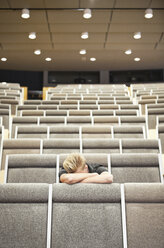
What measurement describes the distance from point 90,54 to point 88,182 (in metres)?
2.16

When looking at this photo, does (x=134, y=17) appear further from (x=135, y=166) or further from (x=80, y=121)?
(x=135, y=166)

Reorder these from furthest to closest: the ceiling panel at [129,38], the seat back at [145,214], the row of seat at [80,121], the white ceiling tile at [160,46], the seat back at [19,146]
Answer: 1. the white ceiling tile at [160,46]
2. the ceiling panel at [129,38]
3. the row of seat at [80,121]
4. the seat back at [19,146]
5. the seat back at [145,214]

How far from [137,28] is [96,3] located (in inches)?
17.0

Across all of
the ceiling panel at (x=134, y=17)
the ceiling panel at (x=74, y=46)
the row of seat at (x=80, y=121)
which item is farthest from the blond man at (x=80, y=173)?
the ceiling panel at (x=74, y=46)

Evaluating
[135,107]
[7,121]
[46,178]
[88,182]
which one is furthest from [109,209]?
[135,107]

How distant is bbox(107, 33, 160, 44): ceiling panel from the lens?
2.00 m

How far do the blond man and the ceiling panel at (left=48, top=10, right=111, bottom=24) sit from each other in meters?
1.44

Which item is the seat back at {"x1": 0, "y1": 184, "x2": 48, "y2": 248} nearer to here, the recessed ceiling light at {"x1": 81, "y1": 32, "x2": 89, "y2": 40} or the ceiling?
the ceiling

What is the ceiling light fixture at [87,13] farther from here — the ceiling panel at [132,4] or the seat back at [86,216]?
the seat back at [86,216]

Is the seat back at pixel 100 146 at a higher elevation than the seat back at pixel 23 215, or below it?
higher

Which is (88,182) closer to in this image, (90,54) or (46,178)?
(46,178)

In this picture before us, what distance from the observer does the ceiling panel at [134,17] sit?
1.69 meters

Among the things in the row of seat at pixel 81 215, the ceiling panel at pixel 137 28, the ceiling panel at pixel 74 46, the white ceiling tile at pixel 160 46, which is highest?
the ceiling panel at pixel 74 46

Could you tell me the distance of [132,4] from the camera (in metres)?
1.59
